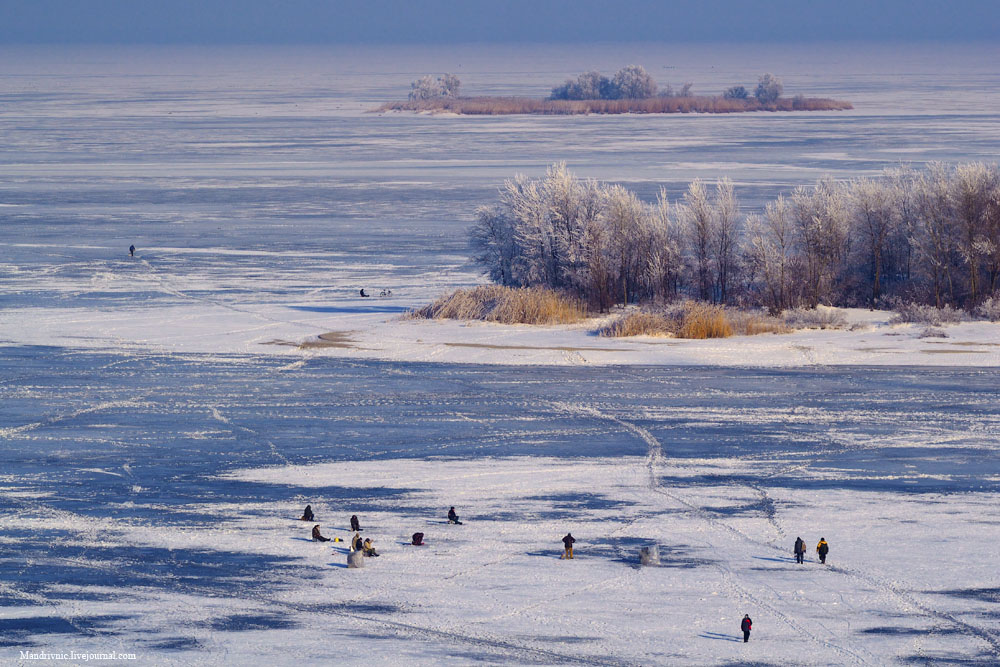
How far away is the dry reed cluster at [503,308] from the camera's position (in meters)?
32.4

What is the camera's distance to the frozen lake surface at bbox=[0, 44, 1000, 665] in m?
14.6

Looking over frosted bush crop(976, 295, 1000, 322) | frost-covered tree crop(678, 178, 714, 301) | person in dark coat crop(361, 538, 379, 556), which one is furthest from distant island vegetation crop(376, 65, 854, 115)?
person in dark coat crop(361, 538, 379, 556)

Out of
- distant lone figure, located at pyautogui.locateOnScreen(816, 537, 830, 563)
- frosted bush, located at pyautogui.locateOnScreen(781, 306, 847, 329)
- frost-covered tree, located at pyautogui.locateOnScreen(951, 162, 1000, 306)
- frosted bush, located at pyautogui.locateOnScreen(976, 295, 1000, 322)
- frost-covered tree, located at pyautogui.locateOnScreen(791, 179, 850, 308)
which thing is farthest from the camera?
frost-covered tree, located at pyautogui.locateOnScreen(791, 179, 850, 308)

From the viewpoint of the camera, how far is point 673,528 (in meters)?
17.7

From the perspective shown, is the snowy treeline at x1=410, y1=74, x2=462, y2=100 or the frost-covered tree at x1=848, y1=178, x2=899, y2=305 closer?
the frost-covered tree at x1=848, y1=178, x2=899, y2=305

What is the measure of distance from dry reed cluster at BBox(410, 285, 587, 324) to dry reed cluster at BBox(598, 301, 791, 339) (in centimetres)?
169

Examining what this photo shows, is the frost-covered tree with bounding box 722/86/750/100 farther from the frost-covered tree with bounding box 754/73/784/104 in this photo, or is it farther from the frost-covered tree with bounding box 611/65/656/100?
the frost-covered tree with bounding box 611/65/656/100

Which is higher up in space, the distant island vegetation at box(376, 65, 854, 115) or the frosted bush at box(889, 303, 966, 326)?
the distant island vegetation at box(376, 65, 854, 115)

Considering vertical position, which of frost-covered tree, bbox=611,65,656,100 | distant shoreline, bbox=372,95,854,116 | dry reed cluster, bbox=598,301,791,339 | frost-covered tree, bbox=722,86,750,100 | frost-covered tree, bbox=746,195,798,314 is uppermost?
frost-covered tree, bbox=611,65,656,100

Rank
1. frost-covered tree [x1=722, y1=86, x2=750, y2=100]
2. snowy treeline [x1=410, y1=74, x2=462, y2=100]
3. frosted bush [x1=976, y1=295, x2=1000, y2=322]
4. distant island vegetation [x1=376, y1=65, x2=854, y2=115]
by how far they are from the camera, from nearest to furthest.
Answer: frosted bush [x1=976, y1=295, x2=1000, y2=322] → distant island vegetation [x1=376, y1=65, x2=854, y2=115] → frost-covered tree [x1=722, y1=86, x2=750, y2=100] → snowy treeline [x1=410, y1=74, x2=462, y2=100]

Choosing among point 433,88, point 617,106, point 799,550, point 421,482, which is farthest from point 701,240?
point 433,88

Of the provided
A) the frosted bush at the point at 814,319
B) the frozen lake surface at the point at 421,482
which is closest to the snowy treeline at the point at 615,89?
the frozen lake surface at the point at 421,482

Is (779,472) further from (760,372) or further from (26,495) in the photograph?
(26,495)

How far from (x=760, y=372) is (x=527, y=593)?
42.7ft
